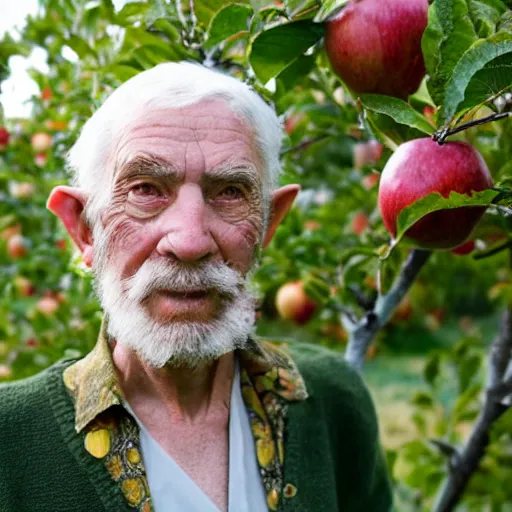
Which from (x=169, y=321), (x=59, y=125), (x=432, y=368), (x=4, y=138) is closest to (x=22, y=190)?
(x=4, y=138)

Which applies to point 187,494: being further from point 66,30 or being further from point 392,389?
point 392,389

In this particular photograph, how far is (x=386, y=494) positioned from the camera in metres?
1.66

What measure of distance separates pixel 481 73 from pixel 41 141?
1.56 metres

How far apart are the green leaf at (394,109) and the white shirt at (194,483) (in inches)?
23.7

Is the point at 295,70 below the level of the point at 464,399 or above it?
above

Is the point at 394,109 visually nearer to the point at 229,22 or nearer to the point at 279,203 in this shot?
the point at 229,22

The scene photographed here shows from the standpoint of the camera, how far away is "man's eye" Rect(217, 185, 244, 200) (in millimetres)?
1240

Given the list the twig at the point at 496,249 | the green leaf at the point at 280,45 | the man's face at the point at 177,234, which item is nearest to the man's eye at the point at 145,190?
the man's face at the point at 177,234

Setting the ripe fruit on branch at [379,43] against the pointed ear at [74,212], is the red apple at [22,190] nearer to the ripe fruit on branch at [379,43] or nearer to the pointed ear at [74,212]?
the pointed ear at [74,212]

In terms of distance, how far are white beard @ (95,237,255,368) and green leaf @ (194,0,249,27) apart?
1.34 feet

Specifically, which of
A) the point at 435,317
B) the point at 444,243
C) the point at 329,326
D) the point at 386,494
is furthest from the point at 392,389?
the point at 444,243

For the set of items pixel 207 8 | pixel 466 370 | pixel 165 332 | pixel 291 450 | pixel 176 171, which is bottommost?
pixel 466 370

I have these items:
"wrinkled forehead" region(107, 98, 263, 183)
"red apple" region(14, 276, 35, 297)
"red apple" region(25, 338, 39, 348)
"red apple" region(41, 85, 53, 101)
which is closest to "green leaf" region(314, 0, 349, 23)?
"wrinkled forehead" region(107, 98, 263, 183)

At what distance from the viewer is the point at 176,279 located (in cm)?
116
